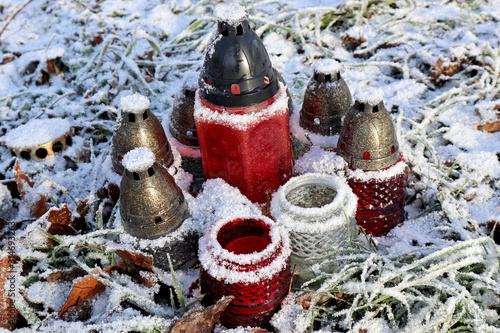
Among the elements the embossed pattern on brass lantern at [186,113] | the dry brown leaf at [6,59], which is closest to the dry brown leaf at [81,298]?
the embossed pattern on brass lantern at [186,113]

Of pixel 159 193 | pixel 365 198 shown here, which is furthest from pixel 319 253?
pixel 159 193

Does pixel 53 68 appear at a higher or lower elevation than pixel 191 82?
lower

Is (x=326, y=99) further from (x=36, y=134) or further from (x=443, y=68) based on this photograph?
(x=36, y=134)

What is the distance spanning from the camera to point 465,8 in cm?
340

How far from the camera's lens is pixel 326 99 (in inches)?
80.9

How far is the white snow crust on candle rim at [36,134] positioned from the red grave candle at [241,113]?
107 centimetres

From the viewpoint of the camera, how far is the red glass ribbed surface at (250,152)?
182 centimetres

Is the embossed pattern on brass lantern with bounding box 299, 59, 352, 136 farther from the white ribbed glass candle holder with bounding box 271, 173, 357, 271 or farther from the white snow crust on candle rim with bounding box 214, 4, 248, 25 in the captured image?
the white snow crust on candle rim with bounding box 214, 4, 248, 25

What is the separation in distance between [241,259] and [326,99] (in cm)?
89

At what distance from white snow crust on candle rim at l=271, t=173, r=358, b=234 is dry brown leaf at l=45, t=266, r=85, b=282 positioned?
31.3 inches

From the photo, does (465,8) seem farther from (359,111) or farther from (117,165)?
(117,165)

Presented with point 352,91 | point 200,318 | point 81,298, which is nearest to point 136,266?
point 81,298

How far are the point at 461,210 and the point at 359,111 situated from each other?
28.4 inches

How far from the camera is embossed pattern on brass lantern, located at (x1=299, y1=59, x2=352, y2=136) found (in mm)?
Result: 2045
